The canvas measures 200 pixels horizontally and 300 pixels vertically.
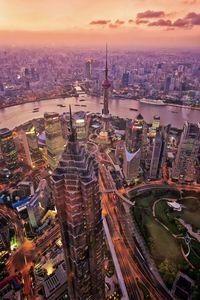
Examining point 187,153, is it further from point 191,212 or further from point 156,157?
point 191,212

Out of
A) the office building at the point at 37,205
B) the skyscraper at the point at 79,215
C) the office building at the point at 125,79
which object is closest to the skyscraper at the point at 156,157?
the office building at the point at 37,205

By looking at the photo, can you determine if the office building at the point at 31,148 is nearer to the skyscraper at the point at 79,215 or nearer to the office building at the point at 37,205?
the office building at the point at 37,205

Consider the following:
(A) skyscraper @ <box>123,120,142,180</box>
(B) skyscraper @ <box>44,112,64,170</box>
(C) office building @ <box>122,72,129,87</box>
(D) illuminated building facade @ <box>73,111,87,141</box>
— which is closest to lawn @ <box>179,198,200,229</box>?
(A) skyscraper @ <box>123,120,142,180</box>

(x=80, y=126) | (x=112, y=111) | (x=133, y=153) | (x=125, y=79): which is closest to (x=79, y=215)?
(x=133, y=153)

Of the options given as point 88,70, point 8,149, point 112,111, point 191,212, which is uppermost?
point 88,70

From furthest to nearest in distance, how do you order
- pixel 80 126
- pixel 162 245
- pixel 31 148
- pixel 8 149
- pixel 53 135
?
pixel 80 126
pixel 31 148
pixel 8 149
pixel 53 135
pixel 162 245

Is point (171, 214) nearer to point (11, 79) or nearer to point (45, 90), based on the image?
point (45, 90)

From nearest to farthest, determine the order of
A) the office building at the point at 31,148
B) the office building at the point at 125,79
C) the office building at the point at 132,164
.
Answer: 1. the office building at the point at 132,164
2. the office building at the point at 31,148
3. the office building at the point at 125,79
